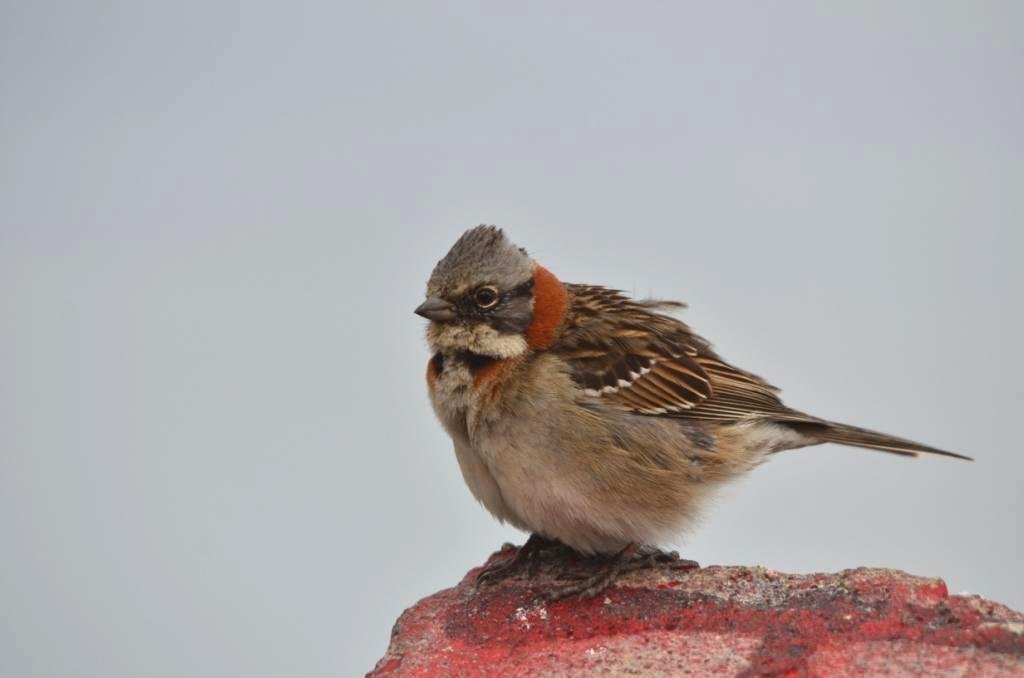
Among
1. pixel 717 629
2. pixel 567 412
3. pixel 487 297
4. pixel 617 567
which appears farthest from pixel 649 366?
pixel 717 629

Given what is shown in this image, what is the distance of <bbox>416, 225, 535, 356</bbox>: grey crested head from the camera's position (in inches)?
205

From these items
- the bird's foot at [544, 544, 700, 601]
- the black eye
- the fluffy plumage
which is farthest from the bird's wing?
the bird's foot at [544, 544, 700, 601]

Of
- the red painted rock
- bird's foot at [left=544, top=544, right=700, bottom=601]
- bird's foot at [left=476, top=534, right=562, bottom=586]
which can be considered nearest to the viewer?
the red painted rock

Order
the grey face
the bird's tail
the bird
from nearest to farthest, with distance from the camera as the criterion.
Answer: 1. the bird
2. the grey face
3. the bird's tail

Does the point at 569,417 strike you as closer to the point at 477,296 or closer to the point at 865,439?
the point at 477,296

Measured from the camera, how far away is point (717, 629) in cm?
436

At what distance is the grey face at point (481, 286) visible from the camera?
17.1 ft

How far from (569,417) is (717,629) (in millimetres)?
1156

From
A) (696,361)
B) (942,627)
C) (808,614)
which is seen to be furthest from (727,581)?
(696,361)

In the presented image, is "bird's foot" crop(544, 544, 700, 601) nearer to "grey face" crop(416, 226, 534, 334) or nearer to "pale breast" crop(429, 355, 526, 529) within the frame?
"pale breast" crop(429, 355, 526, 529)

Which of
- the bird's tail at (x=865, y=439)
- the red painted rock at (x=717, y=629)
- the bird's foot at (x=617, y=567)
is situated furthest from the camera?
the bird's tail at (x=865, y=439)

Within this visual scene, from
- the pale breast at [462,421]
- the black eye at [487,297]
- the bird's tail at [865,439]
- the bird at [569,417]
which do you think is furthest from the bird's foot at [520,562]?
the bird's tail at [865,439]

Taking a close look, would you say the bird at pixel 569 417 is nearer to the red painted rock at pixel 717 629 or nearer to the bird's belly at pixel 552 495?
the bird's belly at pixel 552 495

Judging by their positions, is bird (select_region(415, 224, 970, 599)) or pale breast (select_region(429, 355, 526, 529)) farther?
pale breast (select_region(429, 355, 526, 529))
